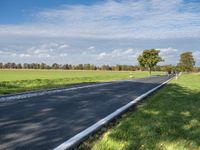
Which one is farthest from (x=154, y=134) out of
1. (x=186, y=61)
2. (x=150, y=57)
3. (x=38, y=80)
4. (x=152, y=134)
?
(x=186, y=61)

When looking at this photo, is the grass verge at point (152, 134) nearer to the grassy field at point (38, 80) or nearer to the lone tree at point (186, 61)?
the grassy field at point (38, 80)

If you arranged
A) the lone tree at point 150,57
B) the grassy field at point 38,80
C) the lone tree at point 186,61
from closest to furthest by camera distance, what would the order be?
the grassy field at point 38,80 < the lone tree at point 150,57 < the lone tree at point 186,61

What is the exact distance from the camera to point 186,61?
161375 mm

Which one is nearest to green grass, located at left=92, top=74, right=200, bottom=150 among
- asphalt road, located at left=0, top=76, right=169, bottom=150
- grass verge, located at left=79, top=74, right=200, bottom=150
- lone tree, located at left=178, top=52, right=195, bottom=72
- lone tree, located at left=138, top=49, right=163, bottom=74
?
grass verge, located at left=79, top=74, right=200, bottom=150

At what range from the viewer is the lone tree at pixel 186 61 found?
158500mm

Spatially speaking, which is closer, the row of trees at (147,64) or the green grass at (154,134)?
the green grass at (154,134)

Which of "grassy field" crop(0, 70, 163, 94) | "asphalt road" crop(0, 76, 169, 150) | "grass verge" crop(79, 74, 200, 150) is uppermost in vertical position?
"asphalt road" crop(0, 76, 169, 150)

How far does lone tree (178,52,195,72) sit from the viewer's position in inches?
6240

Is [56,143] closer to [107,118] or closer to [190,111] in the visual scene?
[107,118]

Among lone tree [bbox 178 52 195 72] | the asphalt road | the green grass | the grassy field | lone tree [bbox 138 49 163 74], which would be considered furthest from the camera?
lone tree [bbox 178 52 195 72]

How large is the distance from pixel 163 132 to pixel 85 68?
143626mm

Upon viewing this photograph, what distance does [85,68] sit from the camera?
497 feet

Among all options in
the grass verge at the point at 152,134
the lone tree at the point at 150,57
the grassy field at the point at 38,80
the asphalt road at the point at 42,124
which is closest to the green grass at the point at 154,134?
the grass verge at the point at 152,134

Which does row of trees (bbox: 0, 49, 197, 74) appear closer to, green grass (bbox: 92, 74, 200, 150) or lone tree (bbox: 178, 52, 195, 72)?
lone tree (bbox: 178, 52, 195, 72)
